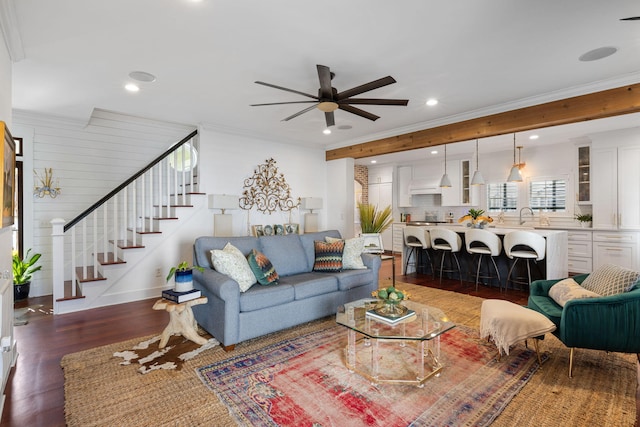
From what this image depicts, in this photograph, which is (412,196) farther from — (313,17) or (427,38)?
(313,17)

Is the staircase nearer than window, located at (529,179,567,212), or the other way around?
the staircase

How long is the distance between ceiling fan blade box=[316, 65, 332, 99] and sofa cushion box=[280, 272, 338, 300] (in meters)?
1.92

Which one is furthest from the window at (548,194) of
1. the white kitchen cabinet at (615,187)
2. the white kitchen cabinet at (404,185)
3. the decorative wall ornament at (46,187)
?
the decorative wall ornament at (46,187)

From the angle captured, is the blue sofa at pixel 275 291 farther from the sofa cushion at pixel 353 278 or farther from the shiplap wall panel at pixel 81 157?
the shiplap wall panel at pixel 81 157

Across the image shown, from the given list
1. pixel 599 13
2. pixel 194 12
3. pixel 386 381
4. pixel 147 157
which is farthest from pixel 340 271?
pixel 147 157

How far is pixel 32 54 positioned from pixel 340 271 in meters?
3.72

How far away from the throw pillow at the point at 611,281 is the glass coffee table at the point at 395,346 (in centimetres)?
129

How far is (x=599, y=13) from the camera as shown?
2.26 meters

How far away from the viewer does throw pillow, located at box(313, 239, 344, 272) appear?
3926mm

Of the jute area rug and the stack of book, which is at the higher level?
the stack of book

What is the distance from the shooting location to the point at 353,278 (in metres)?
3.79

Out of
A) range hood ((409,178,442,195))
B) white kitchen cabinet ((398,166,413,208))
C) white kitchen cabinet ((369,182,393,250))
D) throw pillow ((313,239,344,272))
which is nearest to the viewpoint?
throw pillow ((313,239,344,272))

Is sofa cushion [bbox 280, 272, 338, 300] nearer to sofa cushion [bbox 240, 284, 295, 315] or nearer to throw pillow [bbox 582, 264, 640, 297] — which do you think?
sofa cushion [bbox 240, 284, 295, 315]

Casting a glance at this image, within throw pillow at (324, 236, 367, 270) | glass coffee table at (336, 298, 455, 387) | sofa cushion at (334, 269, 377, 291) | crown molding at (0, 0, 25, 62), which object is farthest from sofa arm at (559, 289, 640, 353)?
crown molding at (0, 0, 25, 62)
